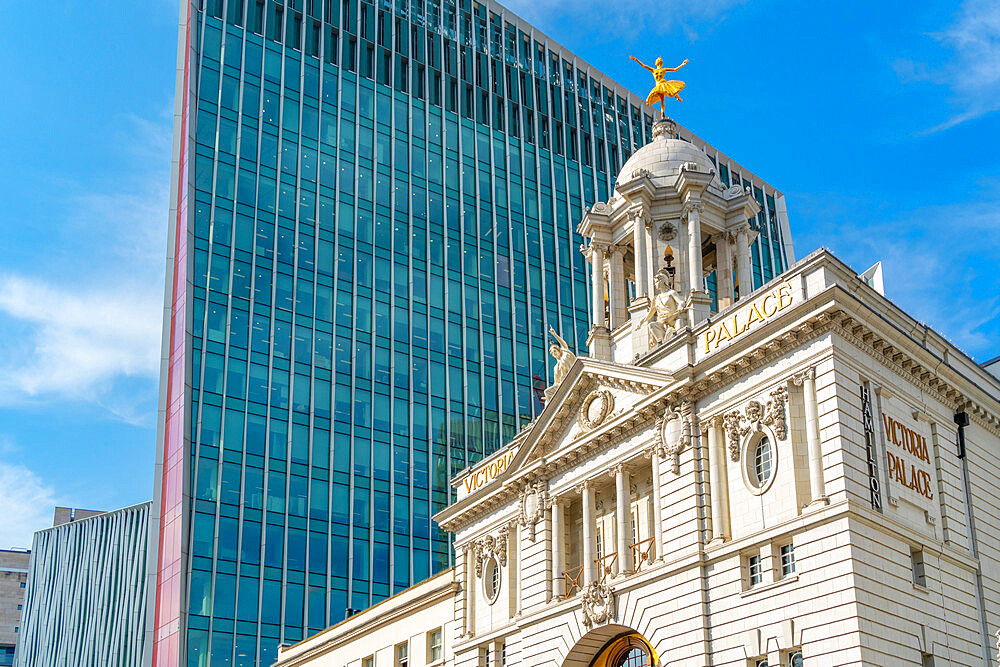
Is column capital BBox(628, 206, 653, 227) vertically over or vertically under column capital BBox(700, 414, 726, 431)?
over

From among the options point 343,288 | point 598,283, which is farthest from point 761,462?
point 343,288

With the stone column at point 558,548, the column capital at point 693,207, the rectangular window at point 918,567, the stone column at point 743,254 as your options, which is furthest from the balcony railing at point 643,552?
the column capital at point 693,207

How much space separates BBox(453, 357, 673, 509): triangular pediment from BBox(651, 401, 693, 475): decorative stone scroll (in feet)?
3.96

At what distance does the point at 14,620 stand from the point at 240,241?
123020 millimetres

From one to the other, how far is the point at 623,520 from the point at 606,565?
2109 mm

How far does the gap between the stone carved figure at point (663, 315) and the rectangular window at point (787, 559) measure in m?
12.7

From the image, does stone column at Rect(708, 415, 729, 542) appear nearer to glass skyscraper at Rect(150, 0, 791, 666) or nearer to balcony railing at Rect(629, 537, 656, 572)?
balcony railing at Rect(629, 537, 656, 572)

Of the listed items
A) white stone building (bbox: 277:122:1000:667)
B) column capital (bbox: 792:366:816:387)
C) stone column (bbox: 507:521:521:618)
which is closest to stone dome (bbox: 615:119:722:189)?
white stone building (bbox: 277:122:1000:667)

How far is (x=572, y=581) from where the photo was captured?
4453 cm

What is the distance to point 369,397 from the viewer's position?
290 feet

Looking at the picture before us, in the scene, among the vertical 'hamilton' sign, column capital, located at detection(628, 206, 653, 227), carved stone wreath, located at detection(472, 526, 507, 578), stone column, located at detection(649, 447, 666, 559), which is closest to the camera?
the vertical 'hamilton' sign

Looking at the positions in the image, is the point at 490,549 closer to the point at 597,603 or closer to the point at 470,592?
the point at 470,592

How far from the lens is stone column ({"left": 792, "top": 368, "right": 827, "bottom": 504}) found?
114 ft

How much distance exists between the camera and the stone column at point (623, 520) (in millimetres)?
41906
